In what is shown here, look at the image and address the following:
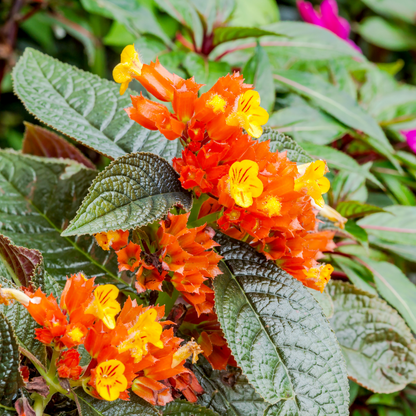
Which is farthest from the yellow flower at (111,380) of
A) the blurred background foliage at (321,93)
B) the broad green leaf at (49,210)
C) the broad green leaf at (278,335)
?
the blurred background foliage at (321,93)

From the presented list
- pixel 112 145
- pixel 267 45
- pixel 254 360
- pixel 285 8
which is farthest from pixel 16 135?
pixel 254 360

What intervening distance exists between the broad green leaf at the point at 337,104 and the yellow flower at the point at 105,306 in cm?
64

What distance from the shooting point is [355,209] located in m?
0.73

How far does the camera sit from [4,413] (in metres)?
0.38

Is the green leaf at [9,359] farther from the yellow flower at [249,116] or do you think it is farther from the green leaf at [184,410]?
the yellow flower at [249,116]

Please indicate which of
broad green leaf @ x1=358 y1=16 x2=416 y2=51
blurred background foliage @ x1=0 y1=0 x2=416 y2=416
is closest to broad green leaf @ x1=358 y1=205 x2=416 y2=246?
blurred background foliage @ x1=0 y1=0 x2=416 y2=416

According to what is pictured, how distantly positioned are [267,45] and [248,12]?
1.28 ft

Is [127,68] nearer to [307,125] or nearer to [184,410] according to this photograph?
[184,410]

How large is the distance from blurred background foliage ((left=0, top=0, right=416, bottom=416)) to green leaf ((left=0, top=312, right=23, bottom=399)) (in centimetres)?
50

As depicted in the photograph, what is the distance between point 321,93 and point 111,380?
0.75 m

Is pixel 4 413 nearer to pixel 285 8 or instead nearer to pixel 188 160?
pixel 188 160

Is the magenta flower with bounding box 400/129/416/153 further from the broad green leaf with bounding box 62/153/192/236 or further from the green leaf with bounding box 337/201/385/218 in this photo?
the broad green leaf with bounding box 62/153/192/236

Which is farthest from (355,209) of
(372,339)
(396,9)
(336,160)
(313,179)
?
(396,9)

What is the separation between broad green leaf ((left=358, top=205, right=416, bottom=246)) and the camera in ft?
2.54
